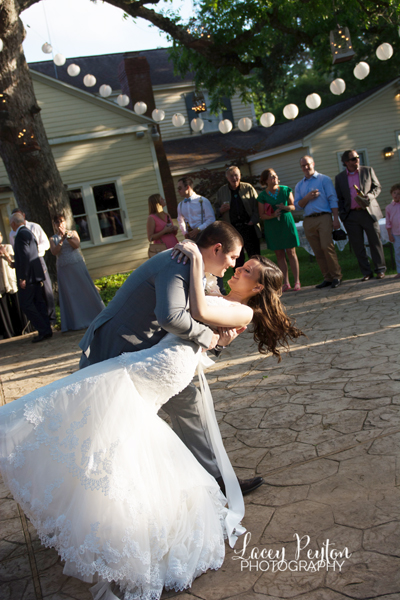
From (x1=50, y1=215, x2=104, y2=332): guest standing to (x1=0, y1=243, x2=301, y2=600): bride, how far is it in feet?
21.5

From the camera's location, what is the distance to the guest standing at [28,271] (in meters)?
8.30

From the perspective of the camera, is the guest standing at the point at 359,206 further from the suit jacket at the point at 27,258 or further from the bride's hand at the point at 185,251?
the bride's hand at the point at 185,251

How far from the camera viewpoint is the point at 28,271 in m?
8.38

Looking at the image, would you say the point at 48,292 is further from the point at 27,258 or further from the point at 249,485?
the point at 249,485

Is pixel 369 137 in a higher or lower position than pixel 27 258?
higher

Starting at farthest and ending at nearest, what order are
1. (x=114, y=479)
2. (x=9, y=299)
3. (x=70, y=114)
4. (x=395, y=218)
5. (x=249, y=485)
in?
(x=70, y=114), (x=9, y=299), (x=395, y=218), (x=249, y=485), (x=114, y=479)

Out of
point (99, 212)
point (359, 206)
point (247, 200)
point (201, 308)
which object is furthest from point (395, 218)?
point (99, 212)

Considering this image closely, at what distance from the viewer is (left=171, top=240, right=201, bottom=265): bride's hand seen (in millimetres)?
2506

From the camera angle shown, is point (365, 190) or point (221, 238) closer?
point (221, 238)

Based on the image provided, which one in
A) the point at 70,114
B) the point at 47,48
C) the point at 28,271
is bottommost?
the point at 28,271

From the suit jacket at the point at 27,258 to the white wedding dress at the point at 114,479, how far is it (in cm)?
627

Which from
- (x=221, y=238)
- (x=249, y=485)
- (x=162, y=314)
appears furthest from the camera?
(x=249, y=485)

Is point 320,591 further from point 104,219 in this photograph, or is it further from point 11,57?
point 104,219

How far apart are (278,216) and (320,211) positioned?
0.71 meters
